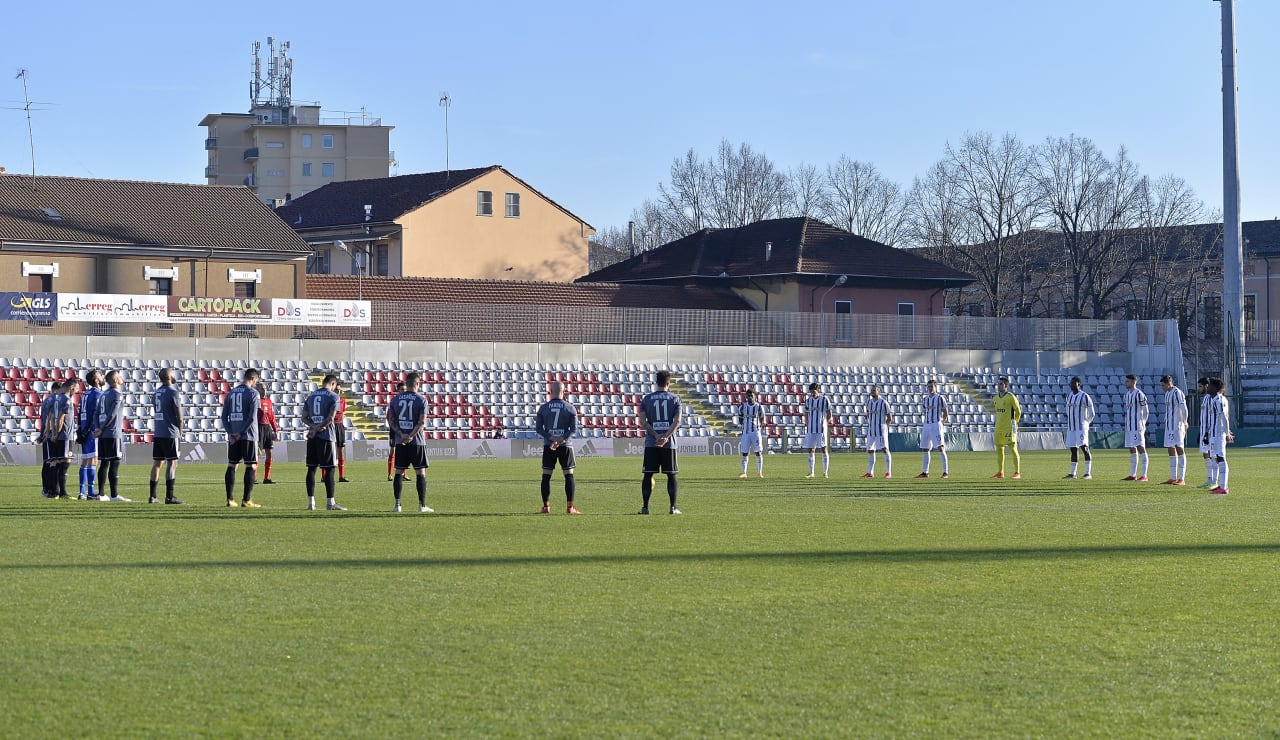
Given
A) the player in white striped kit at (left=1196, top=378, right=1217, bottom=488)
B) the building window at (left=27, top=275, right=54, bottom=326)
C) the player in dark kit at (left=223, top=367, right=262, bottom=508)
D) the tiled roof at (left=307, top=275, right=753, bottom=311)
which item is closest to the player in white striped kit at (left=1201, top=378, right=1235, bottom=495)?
the player in white striped kit at (left=1196, top=378, right=1217, bottom=488)

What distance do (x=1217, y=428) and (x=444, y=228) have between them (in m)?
49.7

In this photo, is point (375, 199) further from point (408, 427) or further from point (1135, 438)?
point (408, 427)

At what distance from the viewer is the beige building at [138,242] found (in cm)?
4903

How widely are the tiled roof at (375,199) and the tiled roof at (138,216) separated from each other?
1451 cm

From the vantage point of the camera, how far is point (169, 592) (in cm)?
1131

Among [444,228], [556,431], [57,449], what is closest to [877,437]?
[556,431]

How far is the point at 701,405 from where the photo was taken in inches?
1845

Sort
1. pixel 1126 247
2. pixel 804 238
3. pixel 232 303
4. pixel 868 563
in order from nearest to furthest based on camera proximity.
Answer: pixel 868 563 < pixel 232 303 < pixel 804 238 < pixel 1126 247

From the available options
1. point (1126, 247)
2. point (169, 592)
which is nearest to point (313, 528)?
point (169, 592)

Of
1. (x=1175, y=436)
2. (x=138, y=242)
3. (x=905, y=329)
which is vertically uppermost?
(x=138, y=242)

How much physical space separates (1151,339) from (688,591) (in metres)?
45.8

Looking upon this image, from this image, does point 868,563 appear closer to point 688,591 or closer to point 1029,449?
point 688,591

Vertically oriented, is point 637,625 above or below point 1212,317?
below

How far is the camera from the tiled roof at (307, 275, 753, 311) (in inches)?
2083
